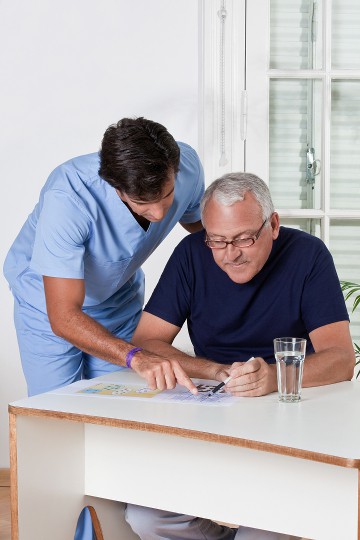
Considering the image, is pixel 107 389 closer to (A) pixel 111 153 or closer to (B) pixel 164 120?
(A) pixel 111 153

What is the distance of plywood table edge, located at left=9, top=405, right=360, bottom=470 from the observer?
4.69ft

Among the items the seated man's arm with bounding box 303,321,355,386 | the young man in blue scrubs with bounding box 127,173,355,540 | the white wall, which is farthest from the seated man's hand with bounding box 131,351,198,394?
the white wall

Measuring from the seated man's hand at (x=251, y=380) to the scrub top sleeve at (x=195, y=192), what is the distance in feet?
2.63

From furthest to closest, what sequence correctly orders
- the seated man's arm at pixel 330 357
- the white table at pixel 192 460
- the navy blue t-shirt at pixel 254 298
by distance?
the navy blue t-shirt at pixel 254 298 → the seated man's arm at pixel 330 357 → the white table at pixel 192 460

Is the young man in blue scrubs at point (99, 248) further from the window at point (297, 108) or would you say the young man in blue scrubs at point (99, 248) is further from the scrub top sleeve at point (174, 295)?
the window at point (297, 108)

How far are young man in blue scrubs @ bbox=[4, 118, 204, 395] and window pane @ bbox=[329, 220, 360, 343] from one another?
0.90 metres

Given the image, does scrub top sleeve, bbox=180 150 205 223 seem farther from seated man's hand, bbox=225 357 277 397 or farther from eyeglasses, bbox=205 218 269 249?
seated man's hand, bbox=225 357 277 397

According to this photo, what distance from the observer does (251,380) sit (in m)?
1.87

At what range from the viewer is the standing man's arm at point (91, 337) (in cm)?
189

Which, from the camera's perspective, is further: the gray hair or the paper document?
A: the gray hair

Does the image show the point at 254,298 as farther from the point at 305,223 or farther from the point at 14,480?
the point at 305,223

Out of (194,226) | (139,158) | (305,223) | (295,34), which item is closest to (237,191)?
(139,158)

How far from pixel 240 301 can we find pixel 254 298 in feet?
0.13

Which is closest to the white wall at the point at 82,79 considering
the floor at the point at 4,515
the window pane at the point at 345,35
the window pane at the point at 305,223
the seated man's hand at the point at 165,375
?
the window pane at the point at 305,223
